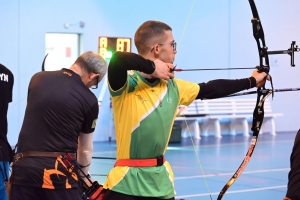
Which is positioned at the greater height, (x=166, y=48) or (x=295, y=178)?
(x=166, y=48)

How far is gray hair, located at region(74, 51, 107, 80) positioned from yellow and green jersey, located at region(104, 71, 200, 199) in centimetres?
50

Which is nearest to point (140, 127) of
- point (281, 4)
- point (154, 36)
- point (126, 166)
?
point (126, 166)

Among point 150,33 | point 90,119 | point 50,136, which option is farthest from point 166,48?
point 50,136

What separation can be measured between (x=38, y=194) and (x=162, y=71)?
103 centimetres

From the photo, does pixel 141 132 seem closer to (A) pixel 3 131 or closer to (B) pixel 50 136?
(B) pixel 50 136

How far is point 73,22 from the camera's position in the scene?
446 inches

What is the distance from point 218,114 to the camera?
13398 mm

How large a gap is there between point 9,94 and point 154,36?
4.82 feet

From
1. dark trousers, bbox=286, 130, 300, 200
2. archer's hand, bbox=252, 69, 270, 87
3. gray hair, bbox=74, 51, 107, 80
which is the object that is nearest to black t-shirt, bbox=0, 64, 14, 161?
gray hair, bbox=74, 51, 107, 80

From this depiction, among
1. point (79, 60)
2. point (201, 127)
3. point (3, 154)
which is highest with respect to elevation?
point (79, 60)

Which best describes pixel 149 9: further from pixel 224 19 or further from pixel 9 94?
pixel 9 94

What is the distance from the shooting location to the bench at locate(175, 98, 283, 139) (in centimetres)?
1272

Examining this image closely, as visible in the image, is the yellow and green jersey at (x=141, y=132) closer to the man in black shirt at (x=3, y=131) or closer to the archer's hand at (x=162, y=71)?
the archer's hand at (x=162, y=71)

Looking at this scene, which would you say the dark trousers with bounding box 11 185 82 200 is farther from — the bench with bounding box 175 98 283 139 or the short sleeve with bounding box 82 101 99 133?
the bench with bounding box 175 98 283 139
